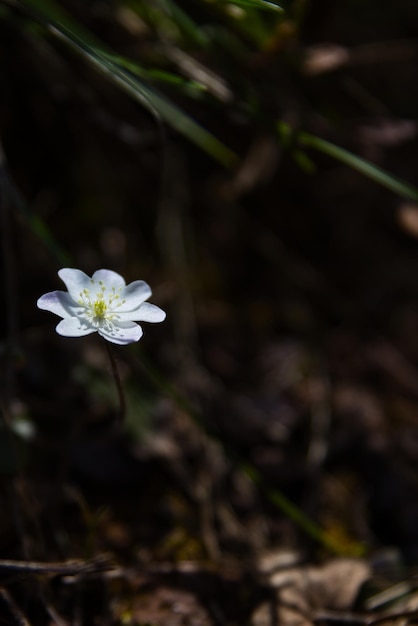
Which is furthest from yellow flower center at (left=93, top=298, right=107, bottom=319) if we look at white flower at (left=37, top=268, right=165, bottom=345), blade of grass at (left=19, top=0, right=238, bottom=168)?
blade of grass at (left=19, top=0, right=238, bottom=168)

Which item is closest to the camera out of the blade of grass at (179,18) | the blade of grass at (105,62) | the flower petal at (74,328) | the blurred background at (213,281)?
the flower petal at (74,328)

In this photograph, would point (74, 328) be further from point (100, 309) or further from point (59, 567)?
point (59, 567)

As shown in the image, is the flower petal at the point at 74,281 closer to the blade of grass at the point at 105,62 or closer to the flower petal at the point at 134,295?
the flower petal at the point at 134,295

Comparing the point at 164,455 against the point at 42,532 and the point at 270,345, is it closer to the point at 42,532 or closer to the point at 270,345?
the point at 42,532

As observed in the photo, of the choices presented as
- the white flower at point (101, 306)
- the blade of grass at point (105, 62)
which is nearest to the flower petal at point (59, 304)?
the white flower at point (101, 306)

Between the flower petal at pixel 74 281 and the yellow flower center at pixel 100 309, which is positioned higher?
the flower petal at pixel 74 281

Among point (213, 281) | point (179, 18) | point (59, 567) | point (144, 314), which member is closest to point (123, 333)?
point (144, 314)

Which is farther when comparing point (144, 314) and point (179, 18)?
point (179, 18)
